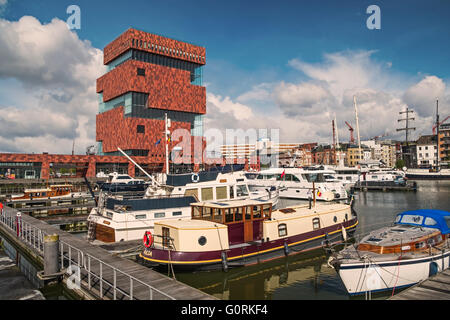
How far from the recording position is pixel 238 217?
16.7 m

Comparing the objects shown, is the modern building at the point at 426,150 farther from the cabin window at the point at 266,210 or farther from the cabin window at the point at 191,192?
the cabin window at the point at 266,210

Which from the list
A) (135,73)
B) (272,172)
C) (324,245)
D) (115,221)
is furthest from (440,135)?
(115,221)

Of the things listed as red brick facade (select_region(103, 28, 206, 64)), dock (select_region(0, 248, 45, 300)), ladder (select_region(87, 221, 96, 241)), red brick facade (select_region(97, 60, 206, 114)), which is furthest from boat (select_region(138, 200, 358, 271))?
red brick facade (select_region(103, 28, 206, 64))

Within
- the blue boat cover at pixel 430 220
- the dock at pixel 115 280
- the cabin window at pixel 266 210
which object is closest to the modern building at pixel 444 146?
the blue boat cover at pixel 430 220

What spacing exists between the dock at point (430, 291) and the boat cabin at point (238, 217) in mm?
7836

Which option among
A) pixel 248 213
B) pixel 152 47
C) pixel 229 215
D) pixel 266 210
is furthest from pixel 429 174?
pixel 229 215

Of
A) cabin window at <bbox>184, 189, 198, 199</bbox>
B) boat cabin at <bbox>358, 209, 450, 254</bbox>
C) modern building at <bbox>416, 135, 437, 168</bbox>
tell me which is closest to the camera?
boat cabin at <bbox>358, 209, 450, 254</bbox>

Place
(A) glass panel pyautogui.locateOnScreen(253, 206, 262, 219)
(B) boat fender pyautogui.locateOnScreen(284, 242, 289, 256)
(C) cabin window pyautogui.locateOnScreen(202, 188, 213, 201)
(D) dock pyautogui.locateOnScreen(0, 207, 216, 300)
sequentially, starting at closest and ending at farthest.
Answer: (D) dock pyautogui.locateOnScreen(0, 207, 216, 300)
(A) glass panel pyautogui.locateOnScreen(253, 206, 262, 219)
(B) boat fender pyautogui.locateOnScreen(284, 242, 289, 256)
(C) cabin window pyautogui.locateOnScreen(202, 188, 213, 201)

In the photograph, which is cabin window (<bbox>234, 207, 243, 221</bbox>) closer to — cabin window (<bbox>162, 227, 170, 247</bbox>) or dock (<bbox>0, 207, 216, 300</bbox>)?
cabin window (<bbox>162, 227, 170, 247</bbox>)

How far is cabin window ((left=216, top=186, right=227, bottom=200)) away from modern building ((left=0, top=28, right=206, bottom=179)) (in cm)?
5445

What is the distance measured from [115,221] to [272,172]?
3671cm

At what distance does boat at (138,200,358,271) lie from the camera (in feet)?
49.3

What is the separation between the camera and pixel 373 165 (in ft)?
298

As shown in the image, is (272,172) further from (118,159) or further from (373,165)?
(373,165)
